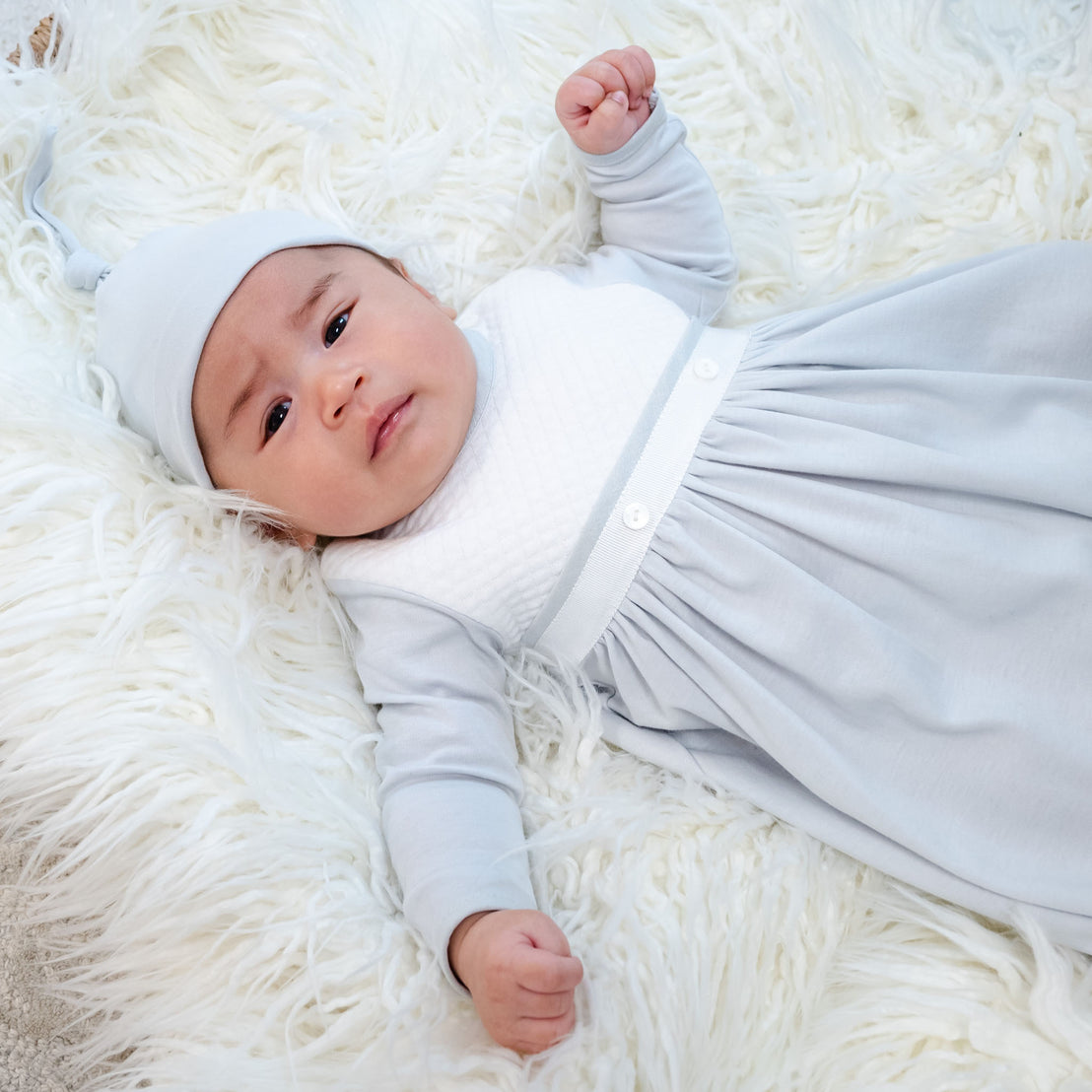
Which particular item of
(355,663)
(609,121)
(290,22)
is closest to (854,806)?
(355,663)

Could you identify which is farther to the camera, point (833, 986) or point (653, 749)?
point (653, 749)

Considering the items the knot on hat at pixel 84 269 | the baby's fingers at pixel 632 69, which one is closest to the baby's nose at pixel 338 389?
the knot on hat at pixel 84 269

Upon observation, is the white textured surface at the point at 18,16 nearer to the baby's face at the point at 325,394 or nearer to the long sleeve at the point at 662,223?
the baby's face at the point at 325,394

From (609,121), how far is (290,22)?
455 mm

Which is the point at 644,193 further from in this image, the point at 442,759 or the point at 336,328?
the point at 442,759

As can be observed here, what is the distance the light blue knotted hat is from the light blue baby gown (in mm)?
232

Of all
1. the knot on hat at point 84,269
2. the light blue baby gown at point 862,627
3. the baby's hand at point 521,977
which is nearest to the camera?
the baby's hand at point 521,977

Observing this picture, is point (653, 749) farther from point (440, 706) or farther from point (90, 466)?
point (90, 466)

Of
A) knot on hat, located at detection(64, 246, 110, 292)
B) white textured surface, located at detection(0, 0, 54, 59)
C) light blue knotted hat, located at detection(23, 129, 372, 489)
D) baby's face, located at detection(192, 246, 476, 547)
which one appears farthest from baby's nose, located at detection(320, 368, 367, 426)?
white textured surface, located at detection(0, 0, 54, 59)

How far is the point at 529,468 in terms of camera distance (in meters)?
1.14

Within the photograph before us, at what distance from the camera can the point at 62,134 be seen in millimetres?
1258

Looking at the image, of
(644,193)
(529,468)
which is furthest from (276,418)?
(644,193)

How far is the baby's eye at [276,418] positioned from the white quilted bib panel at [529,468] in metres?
0.16

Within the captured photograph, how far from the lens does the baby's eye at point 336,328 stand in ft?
3.62
